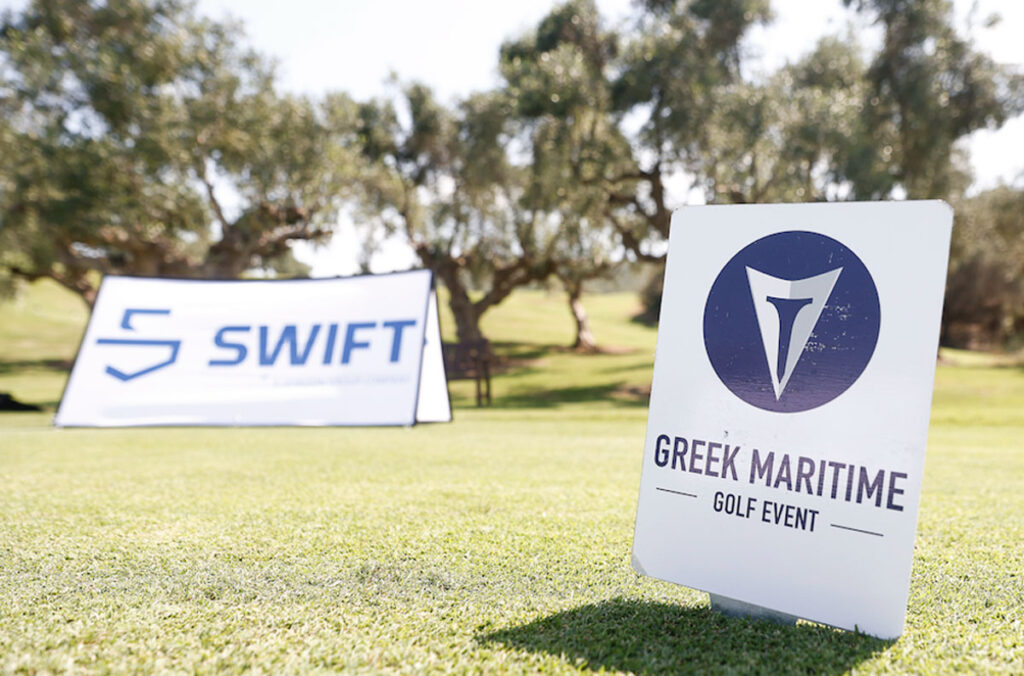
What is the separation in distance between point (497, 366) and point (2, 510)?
20945 millimetres

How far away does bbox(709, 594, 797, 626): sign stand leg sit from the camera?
1.90 m

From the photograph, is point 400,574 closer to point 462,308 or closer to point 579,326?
point 462,308

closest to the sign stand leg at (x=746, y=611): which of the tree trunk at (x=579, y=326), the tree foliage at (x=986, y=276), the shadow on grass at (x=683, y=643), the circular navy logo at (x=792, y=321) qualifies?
the shadow on grass at (x=683, y=643)

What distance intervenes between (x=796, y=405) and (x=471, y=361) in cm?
1479

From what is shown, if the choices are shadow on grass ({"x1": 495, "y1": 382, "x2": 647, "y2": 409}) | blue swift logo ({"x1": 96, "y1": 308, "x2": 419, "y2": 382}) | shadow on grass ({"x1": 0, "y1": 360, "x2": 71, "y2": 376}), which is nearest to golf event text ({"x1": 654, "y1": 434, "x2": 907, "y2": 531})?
blue swift logo ({"x1": 96, "y1": 308, "x2": 419, "y2": 382})

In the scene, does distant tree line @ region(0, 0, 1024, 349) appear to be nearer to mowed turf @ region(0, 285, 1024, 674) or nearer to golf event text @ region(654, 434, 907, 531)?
mowed turf @ region(0, 285, 1024, 674)

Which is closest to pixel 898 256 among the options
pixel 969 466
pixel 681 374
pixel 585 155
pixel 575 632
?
pixel 681 374

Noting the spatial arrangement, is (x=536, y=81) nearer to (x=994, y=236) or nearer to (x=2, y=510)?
(x=2, y=510)

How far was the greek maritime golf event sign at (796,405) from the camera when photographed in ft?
5.63

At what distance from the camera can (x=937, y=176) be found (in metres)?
16.8

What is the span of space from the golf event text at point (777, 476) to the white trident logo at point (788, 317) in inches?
8.0

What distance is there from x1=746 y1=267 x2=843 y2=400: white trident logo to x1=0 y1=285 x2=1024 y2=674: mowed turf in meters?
0.56

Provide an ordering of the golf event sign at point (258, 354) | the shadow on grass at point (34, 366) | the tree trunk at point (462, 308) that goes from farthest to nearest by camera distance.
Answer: the tree trunk at point (462, 308) → the shadow on grass at point (34, 366) → the golf event sign at point (258, 354)

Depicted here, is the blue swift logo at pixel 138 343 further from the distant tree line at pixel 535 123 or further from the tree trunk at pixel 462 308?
the tree trunk at pixel 462 308
